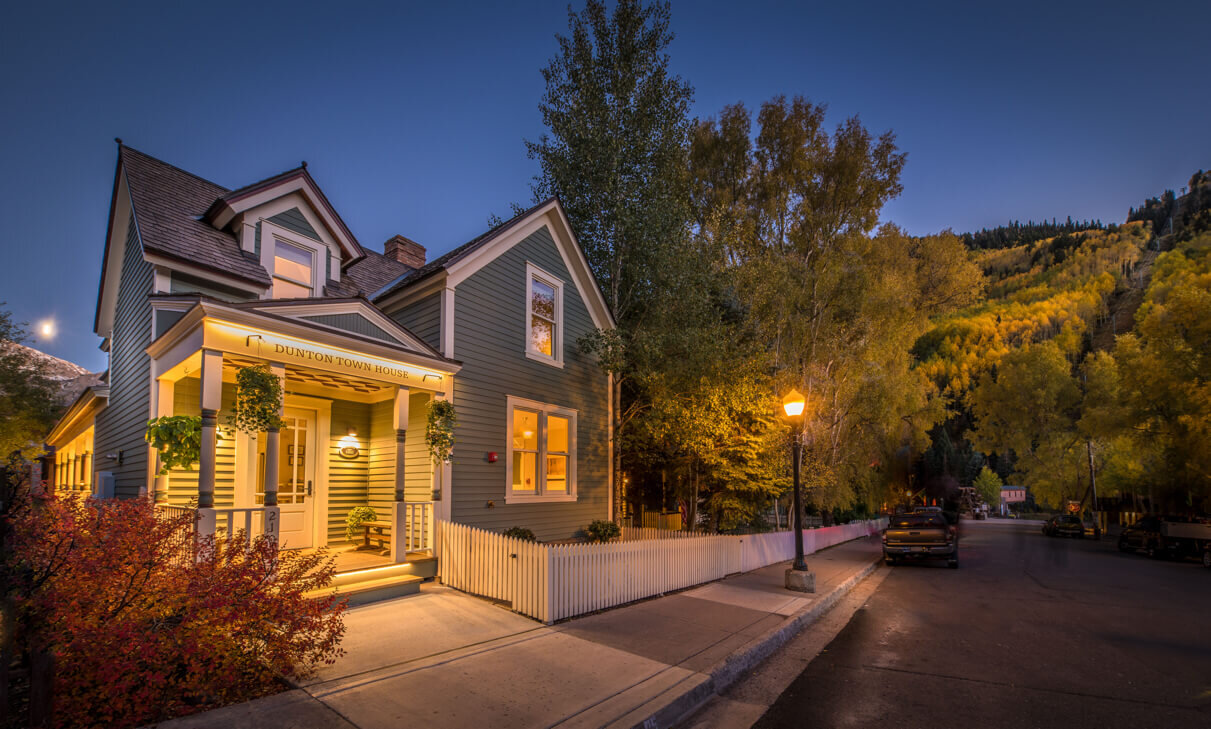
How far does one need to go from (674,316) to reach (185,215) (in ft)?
35.7

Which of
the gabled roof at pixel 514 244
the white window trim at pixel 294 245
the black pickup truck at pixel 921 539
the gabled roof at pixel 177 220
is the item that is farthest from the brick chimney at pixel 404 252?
the black pickup truck at pixel 921 539

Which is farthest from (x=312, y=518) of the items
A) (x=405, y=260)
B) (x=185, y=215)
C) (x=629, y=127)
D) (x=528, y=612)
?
(x=629, y=127)

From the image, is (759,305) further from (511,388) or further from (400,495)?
(400,495)

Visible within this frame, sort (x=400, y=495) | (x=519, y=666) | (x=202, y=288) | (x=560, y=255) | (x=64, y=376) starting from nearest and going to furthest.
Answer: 1. (x=519, y=666)
2. (x=400, y=495)
3. (x=202, y=288)
4. (x=560, y=255)
5. (x=64, y=376)

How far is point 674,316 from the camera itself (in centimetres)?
1537

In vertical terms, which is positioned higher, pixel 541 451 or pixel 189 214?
pixel 189 214

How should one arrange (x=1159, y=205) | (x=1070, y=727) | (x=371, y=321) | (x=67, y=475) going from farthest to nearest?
(x=1159, y=205)
(x=67, y=475)
(x=371, y=321)
(x=1070, y=727)

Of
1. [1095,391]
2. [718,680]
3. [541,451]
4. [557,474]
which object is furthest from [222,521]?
[1095,391]

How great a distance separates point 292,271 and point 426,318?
264 cm

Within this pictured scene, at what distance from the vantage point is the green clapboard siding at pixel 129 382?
934cm

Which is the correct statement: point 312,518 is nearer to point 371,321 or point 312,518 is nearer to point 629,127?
point 371,321

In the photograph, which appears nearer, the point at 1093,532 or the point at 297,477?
the point at 297,477

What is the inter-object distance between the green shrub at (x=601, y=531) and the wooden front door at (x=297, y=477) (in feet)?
19.5

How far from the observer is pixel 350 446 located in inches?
435
